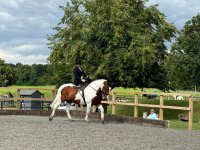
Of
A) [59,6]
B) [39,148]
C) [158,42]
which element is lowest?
[39,148]

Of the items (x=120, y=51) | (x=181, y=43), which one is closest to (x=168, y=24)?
(x=120, y=51)

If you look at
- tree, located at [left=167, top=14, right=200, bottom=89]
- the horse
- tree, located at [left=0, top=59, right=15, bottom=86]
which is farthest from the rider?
tree, located at [left=0, top=59, right=15, bottom=86]

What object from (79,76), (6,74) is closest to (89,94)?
(79,76)

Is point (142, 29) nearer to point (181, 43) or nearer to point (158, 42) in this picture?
point (158, 42)

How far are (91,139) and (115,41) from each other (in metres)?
21.7

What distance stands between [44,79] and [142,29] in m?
12.4

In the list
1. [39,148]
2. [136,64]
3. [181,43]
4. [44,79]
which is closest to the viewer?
[39,148]

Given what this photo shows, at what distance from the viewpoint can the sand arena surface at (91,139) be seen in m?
12.1

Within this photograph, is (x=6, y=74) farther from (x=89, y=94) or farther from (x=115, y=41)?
(x=89, y=94)

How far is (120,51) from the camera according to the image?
35.1 meters

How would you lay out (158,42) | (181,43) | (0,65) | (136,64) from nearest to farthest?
(136,64)
(158,42)
(181,43)
(0,65)

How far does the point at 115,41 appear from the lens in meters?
35.0

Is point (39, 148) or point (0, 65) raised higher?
point (0, 65)

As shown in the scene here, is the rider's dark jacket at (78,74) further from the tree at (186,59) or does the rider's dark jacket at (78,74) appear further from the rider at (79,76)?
the tree at (186,59)
